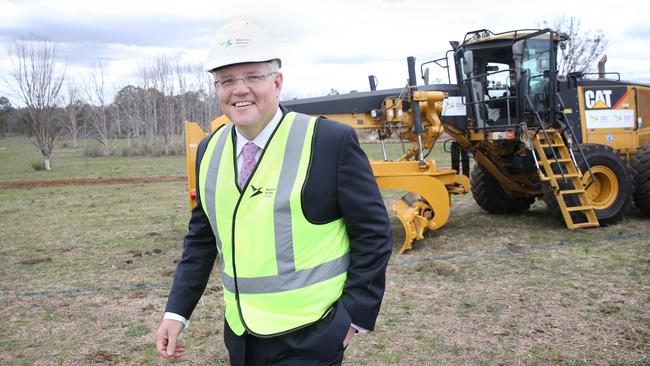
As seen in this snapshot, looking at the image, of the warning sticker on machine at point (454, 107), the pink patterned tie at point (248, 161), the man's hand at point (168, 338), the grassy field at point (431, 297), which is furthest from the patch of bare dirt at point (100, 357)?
the warning sticker on machine at point (454, 107)

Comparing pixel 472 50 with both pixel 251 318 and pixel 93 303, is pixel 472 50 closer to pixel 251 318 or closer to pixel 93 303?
pixel 93 303

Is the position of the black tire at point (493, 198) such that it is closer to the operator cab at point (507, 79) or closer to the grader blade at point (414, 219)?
the operator cab at point (507, 79)

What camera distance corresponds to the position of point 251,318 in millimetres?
1965

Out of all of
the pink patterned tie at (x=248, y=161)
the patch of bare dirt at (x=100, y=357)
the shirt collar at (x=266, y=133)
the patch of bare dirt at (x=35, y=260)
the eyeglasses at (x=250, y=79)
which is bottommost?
the patch of bare dirt at (x=100, y=357)

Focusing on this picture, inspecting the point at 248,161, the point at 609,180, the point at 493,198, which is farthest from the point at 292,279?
the point at 493,198

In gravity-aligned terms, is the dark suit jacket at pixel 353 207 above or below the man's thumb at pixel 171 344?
above

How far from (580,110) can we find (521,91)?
179cm

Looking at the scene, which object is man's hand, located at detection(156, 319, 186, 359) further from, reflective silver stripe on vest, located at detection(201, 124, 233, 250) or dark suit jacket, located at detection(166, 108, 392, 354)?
dark suit jacket, located at detection(166, 108, 392, 354)

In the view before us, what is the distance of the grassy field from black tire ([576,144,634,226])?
0.26 m

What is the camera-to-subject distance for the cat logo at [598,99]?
1003 centimetres

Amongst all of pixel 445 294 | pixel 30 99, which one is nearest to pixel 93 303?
pixel 445 294

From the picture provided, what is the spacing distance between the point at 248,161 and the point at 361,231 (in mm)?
463

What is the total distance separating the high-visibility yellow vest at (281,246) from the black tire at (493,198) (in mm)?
9049

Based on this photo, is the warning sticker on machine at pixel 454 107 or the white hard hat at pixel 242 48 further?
the warning sticker on machine at pixel 454 107
